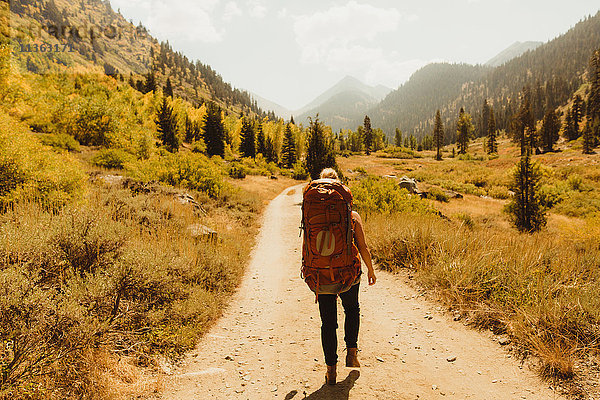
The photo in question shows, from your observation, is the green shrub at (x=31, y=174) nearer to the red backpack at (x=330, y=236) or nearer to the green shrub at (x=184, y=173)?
the red backpack at (x=330, y=236)

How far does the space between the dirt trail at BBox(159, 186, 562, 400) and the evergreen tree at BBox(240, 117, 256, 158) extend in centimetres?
5321

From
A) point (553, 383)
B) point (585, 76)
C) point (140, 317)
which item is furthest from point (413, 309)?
point (585, 76)

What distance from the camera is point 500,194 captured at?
32281 mm

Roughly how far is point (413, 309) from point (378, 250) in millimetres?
2695

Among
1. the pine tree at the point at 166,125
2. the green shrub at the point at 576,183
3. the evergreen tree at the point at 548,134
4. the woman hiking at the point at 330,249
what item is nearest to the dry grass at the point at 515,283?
the woman hiking at the point at 330,249

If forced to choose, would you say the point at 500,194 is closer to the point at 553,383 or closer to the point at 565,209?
the point at 565,209

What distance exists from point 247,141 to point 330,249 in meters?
56.1

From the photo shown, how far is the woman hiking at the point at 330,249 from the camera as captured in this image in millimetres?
2947

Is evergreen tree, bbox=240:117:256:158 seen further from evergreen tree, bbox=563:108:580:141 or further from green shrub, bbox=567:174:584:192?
evergreen tree, bbox=563:108:580:141

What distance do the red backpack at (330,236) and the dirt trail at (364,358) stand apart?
136cm

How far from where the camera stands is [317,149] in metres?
22.3

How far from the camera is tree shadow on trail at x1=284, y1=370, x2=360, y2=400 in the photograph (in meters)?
2.98

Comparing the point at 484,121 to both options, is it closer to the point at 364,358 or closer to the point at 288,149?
the point at 288,149

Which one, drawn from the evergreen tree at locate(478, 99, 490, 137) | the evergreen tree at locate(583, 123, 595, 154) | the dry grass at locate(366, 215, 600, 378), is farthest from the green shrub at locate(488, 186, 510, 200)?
the evergreen tree at locate(478, 99, 490, 137)
